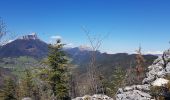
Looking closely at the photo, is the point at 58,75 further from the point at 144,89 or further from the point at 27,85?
the point at 27,85

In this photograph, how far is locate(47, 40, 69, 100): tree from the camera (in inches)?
1919

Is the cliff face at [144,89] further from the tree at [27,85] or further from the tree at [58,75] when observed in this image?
the tree at [27,85]

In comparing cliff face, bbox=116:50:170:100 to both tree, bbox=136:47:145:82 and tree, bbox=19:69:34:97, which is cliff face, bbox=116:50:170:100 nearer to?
tree, bbox=136:47:145:82

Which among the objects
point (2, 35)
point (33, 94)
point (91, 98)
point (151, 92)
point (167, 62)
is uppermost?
point (2, 35)

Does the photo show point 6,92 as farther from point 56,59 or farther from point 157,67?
point 157,67

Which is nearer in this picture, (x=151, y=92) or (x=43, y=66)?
(x=151, y=92)

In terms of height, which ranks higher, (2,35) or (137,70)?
(2,35)

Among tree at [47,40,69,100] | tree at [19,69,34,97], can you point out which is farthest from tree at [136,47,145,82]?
tree at [19,69,34,97]

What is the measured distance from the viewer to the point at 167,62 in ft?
103

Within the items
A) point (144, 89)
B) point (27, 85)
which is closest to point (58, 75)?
point (144, 89)

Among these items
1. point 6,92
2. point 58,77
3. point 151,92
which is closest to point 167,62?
point 151,92

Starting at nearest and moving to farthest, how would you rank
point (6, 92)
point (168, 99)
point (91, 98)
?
1. point (168, 99)
2. point (91, 98)
3. point (6, 92)

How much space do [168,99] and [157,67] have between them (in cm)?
910

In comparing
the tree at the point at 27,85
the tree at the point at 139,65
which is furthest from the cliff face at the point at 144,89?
the tree at the point at 27,85
